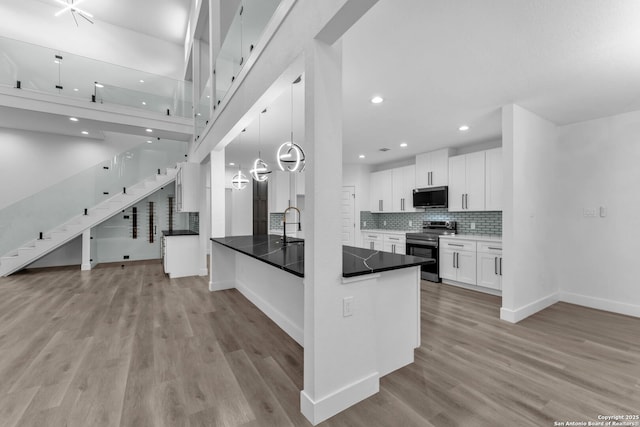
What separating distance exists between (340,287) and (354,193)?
18.6 feet

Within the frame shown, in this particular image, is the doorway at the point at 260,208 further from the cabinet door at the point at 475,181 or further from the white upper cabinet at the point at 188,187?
the cabinet door at the point at 475,181

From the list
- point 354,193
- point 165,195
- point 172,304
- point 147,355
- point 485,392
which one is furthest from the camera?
point 165,195

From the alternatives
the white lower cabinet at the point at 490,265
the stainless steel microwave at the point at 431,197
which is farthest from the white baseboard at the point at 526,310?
the stainless steel microwave at the point at 431,197

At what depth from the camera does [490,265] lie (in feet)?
14.7

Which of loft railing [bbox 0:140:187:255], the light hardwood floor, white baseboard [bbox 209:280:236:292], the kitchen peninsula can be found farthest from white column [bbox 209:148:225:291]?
loft railing [bbox 0:140:187:255]

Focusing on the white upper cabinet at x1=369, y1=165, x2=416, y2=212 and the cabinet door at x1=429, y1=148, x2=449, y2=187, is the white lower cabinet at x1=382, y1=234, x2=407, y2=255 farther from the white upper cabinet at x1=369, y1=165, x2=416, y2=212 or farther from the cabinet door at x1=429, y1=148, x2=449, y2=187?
the cabinet door at x1=429, y1=148, x2=449, y2=187

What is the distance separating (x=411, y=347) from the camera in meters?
2.43

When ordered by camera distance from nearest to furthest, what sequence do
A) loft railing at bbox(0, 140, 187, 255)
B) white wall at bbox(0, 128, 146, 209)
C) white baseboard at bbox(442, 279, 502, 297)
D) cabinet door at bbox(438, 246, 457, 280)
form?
white baseboard at bbox(442, 279, 502, 297) < cabinet door at bbox(438, 246, 457, 280) < loft railing at bbox(0, 140, 187, 255) < white wall at bbox(0, 128, 146, 209)

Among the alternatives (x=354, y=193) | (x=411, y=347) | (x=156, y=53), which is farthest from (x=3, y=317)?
(x=156, y=53)

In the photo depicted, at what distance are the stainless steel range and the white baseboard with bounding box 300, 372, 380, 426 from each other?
3.70m

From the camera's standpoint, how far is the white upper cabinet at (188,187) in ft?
19.0

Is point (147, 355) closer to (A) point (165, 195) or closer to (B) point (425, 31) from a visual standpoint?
(B) point (425, 31)

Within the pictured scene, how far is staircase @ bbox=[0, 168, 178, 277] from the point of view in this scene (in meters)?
5.90

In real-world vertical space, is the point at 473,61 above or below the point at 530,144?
above
